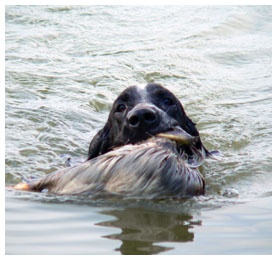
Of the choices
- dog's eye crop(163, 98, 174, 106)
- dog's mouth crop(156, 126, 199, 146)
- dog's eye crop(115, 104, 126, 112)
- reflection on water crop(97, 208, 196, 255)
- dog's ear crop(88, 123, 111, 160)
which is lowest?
reflection on water crop(97, 208, 196, 255)

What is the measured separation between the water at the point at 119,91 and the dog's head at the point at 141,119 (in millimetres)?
521

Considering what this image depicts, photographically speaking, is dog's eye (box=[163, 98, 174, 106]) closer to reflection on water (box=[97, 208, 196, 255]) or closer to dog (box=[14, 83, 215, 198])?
dog (box=[14, 83, 215, 198])

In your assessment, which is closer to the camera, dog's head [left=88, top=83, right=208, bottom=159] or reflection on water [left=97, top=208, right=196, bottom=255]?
reflection on water [left=97, top=208, right=196, bottom=255]

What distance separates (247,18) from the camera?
1352 cm

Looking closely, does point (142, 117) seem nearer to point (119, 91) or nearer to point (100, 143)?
point (100, 143)

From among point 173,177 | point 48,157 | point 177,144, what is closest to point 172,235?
point 173,177

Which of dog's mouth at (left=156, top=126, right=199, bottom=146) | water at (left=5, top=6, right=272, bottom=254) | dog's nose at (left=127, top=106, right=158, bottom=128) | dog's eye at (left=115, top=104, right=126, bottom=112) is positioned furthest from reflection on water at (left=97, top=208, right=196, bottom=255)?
dog's eye at (left=115, top=104, right=126, bottom=112)

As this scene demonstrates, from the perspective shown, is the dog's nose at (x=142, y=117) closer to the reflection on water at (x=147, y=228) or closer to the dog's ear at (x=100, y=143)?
the dog's ear at (x=100, y=143)

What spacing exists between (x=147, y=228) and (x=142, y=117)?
5.24 feet

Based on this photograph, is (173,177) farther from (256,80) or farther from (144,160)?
(256,80)

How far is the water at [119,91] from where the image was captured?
452cm

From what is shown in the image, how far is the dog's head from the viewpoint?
5.93m

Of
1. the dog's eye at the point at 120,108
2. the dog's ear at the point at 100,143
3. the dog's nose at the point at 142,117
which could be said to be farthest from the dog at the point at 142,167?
the dog's ear at the point at 100,143

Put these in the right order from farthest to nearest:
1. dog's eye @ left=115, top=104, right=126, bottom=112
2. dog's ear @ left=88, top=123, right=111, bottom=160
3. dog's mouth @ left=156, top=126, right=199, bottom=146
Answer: dog's ear @ left=88, top=123, right=111, bottom=160 < dog's eye @ left=115, top=104, right=126, bottom=112 < dog's mouth @ left=156, top=126, right=199, bottom=146
